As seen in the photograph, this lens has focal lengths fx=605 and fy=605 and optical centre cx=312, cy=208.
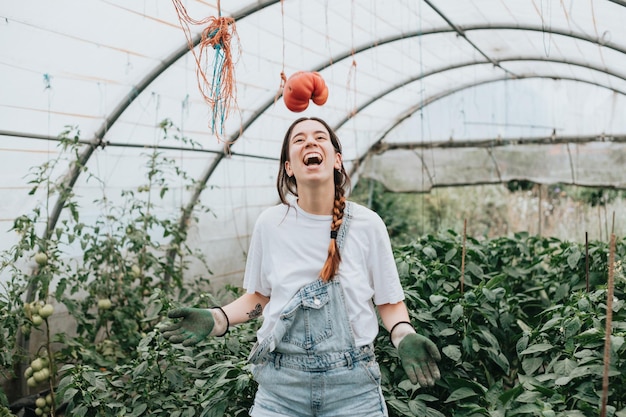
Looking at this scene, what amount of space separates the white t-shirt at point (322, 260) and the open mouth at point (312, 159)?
0.14 meters

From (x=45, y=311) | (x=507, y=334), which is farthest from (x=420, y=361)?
(x=45, y=311)

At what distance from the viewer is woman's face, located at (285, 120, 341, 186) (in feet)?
5.73

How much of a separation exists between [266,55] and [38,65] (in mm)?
2143

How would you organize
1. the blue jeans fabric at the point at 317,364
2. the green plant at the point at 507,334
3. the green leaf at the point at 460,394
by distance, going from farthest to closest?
the green leaf at the point at 460,394 → the green plant at the point at 507,334 → the blue jeans fabric at the point at 317,364

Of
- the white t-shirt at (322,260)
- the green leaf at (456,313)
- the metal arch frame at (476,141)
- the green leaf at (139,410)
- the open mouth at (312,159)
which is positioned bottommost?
the green leaf at (139,410)

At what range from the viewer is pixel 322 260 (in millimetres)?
1688

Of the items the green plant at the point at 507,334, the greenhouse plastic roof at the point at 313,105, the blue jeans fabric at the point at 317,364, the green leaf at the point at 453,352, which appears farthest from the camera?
the greenhouse plastic roof at the point at 313,105

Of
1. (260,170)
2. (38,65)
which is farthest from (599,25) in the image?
(38,65)

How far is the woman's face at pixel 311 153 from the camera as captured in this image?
68.7 inches

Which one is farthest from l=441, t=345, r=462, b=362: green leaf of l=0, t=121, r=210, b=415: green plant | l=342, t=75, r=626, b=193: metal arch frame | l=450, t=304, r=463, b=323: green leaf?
l=342, t=75, r=626, b=193: metal arch frame

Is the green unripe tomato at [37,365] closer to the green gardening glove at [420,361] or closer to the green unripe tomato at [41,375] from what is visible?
the green unripe tomato at [41,375]

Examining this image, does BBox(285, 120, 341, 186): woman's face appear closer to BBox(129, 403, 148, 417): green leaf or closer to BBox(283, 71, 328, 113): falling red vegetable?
BBox(283, 71, 328, 113): falling red vegetable

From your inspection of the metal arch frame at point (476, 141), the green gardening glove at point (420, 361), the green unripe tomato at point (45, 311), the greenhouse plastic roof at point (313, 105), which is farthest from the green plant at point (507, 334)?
the metal arch frame at point (476, 141)

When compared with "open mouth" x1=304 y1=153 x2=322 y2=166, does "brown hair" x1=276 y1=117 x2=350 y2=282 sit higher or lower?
lower
